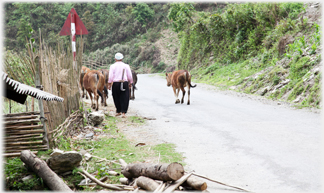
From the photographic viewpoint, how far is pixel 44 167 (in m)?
4.47

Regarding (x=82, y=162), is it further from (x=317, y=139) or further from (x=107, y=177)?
(x=317, y=139)

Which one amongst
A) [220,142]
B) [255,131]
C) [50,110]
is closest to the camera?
[50,110]

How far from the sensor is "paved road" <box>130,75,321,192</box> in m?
4.49

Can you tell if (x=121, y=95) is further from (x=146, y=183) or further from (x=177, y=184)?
(x=177, y=184)

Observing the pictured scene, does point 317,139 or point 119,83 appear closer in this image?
point 317,139

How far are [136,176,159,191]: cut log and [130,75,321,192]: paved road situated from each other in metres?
0.74

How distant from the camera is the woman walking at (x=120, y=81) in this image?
10.1 meters

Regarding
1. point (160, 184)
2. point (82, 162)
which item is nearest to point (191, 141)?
point (82, 162)

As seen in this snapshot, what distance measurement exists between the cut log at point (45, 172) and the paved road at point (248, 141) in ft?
6.36

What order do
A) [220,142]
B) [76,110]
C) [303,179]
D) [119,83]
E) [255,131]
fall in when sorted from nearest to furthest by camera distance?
[303,179] < [220,142] < [255,131] < [76,110] < [119,83]

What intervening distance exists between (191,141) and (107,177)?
2.57 meters

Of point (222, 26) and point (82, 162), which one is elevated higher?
point (222, 26)

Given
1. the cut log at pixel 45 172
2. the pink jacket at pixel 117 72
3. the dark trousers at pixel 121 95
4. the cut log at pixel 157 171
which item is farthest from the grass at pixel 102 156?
the pink jacket at pixel 117 72

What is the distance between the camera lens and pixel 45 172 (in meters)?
4.43
